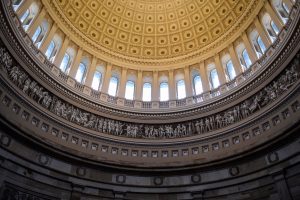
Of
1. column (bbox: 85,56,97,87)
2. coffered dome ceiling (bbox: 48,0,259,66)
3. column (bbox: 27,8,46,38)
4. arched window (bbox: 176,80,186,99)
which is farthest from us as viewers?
coffered dome ceiling (bbox: 48,0,259,66)

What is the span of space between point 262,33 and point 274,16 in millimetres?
1815

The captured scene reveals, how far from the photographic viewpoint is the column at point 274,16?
884 inches

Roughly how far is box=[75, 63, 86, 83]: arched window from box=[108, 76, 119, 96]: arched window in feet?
9.38

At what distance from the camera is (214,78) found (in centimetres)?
2789

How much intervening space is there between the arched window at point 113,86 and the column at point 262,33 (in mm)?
14505

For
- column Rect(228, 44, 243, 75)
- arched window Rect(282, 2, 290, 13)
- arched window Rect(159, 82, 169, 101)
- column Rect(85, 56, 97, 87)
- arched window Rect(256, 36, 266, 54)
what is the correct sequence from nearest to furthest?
arched window Rect(282, 2, 290, 13), arched window Rect(256, 36, 266, 54), column Rect(228, 44, 243, 75), column Rect(85, 56, 97, 87), arched window Rect(159, 82, 169, 101)

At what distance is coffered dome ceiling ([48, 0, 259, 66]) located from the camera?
29.2m

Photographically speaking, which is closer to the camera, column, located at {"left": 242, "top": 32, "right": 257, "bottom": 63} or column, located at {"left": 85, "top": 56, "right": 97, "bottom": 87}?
column, located at {"left": 242, "top": 32, "right": 257, "bottom": 63}

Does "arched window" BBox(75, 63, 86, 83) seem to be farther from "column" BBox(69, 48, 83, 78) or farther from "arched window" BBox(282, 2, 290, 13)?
"arched window" BBox(282, 2, 290, 13)

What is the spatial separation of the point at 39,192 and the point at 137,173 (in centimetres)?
719

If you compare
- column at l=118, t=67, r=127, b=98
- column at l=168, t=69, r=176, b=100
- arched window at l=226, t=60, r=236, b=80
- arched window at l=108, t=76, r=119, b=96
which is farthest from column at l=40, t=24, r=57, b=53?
arched window at l=226, t=60, r=236, b=80

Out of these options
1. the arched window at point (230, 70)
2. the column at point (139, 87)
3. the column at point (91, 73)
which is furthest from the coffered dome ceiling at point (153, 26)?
the arched window at point (230, 70)

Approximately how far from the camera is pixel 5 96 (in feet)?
59.8

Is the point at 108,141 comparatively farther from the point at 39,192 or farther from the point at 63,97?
the point at 39,192
